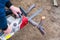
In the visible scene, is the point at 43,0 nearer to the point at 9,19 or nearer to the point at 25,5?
the point at 25,5

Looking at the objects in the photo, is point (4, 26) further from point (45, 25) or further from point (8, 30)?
point (45, 25)

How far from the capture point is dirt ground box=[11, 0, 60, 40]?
195 centimetres

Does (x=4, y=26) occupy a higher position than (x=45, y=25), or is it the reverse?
(x=4, y=26)

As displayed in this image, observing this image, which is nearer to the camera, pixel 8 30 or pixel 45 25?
pixel 8 30

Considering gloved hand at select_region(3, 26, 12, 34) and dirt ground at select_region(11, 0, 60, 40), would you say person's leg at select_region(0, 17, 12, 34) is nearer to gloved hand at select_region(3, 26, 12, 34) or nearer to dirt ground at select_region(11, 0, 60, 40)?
gloved hand at select_region(3, 26, 12, 34)

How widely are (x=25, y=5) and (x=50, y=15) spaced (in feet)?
0.99

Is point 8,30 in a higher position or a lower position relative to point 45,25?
higher

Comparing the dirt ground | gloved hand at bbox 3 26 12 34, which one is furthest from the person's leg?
the dirt ground

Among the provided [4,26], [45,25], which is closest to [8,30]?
[4,26]

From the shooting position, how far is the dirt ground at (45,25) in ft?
6.39

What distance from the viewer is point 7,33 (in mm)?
1609

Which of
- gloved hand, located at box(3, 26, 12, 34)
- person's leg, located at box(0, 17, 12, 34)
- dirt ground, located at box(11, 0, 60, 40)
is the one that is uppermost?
person's leg, located at box(0, 17, 12, 34)

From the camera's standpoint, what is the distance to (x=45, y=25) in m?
2.03

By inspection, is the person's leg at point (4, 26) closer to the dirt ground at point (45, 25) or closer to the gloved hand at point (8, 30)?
the gloved hand at point (8, 30)
